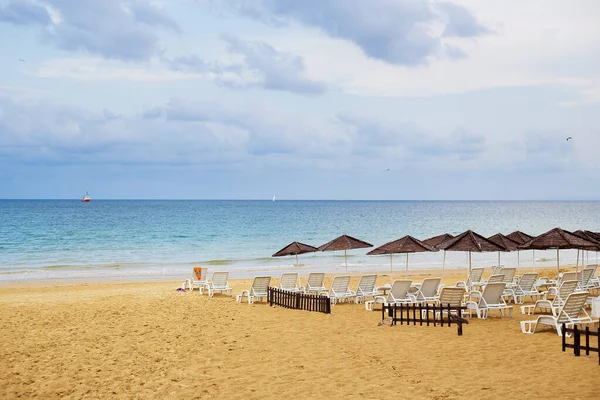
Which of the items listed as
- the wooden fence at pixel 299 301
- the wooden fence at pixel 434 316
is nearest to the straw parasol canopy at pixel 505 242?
the wooden fence at pixel 434 316

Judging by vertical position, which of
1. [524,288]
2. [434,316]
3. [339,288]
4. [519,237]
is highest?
[519,237]

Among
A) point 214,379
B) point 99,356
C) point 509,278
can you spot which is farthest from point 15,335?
point 509,278

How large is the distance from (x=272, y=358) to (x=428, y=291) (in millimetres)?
6610

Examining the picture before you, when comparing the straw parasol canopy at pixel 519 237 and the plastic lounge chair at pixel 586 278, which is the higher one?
the straw parasol canopy at pixel 519 237

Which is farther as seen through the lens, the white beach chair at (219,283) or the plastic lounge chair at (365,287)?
the white beach chair at (219,283)

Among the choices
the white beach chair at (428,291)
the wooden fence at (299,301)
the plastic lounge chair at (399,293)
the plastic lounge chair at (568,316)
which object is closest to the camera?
the plastic lounge chair at (568,316)

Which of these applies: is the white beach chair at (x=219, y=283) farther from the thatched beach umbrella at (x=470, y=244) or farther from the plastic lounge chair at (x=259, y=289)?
the thatched beach umbrella at (x=470, y=244)

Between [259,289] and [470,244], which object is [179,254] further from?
[470,244]

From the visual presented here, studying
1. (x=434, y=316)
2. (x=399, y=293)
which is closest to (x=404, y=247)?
(x=399, y=293)

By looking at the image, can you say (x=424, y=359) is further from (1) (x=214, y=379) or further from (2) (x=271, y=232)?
(2) (x=271, y=232)

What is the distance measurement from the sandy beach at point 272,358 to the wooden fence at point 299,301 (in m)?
0.35

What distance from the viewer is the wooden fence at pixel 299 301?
15.2m

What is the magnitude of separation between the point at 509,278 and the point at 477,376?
378 inches

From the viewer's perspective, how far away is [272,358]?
405 inches
